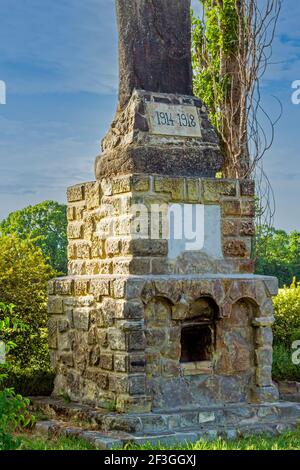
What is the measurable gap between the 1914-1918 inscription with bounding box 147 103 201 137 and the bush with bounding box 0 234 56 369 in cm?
310

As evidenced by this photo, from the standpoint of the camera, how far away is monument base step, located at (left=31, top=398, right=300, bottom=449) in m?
7.42

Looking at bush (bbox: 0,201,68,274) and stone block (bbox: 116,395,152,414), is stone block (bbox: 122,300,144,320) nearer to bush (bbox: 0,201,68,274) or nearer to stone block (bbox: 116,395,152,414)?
stone block (bbox: 116,395,152,414)

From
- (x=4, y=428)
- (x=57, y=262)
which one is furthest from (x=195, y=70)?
(x=57, y=262)

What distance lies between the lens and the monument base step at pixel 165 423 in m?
7.42

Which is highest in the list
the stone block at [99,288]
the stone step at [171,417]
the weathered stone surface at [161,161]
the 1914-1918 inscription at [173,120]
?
the 1914-1918 inscription at [173,120]

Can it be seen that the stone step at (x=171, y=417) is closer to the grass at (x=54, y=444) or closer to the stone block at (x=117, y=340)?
the grass at (x=54, y=444)

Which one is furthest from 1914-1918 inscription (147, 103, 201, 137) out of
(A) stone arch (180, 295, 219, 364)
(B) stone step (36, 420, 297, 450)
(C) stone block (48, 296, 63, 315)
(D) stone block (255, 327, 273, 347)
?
(B) stone step (36, 420, 297, 450)

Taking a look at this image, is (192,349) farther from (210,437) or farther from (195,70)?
(195,70)

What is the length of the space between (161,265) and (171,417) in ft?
4.55

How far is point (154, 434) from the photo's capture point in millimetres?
7480

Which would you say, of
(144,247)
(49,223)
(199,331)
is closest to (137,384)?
(199,331)

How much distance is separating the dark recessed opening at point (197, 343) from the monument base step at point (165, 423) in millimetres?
499

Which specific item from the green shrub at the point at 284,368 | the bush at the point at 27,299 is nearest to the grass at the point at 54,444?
the bush at the point at 27,299

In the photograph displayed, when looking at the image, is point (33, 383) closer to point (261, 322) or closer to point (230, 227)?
point (261, 322)
